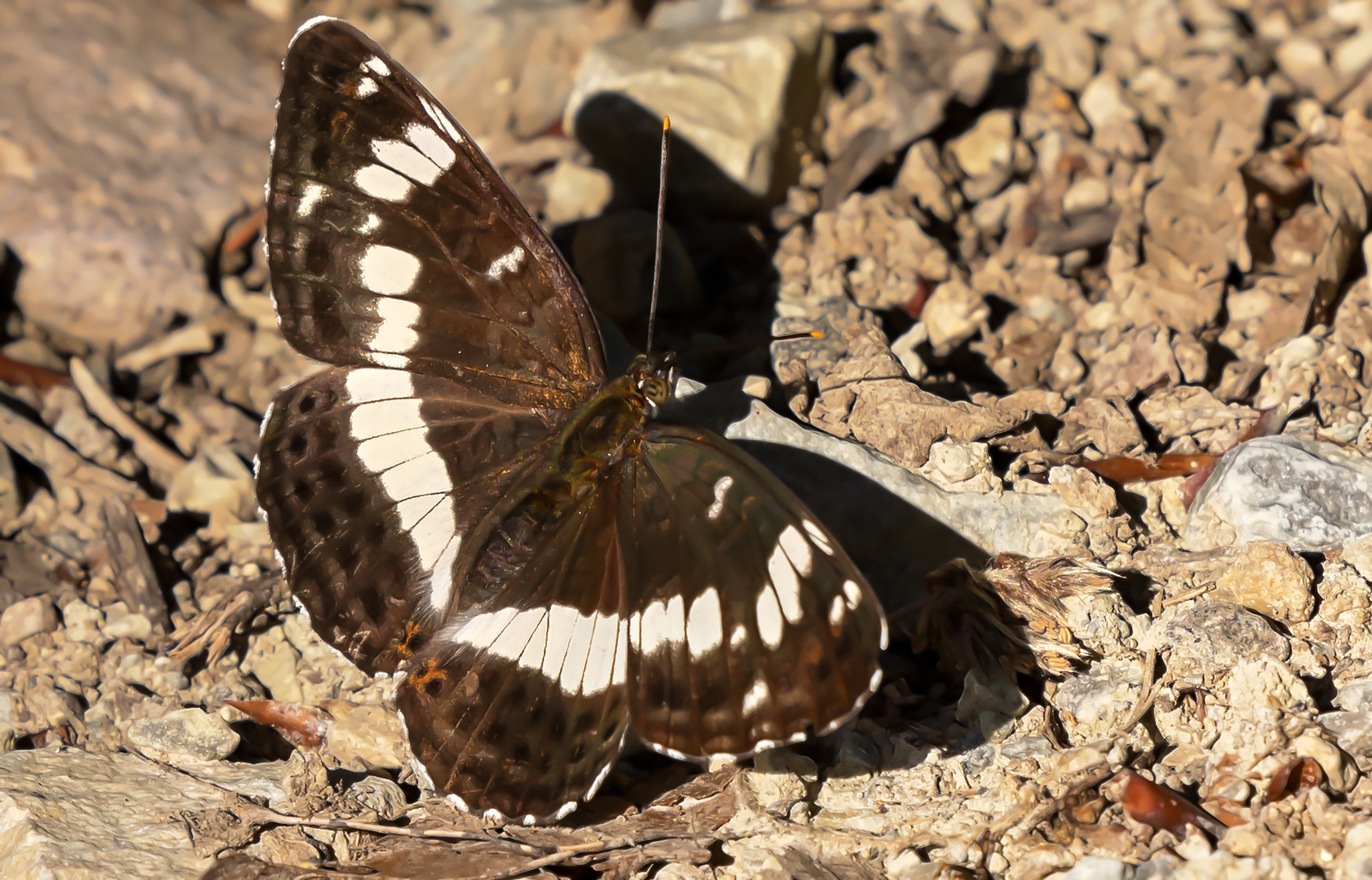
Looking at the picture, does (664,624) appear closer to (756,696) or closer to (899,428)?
(756,696)

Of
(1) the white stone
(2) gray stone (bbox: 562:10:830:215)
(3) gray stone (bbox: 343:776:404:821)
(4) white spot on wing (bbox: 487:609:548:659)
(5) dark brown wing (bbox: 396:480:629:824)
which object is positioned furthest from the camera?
(1) the white stone

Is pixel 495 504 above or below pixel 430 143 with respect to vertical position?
below

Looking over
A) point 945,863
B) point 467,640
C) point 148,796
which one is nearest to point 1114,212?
point 945,863

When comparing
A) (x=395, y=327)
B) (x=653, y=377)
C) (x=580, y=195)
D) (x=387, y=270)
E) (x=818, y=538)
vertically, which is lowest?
(x=818, y=538)

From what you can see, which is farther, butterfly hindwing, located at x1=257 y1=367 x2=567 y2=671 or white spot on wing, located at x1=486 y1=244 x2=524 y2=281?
white spot on wing, located at x1=486 y1=244 x2=524 y2=281

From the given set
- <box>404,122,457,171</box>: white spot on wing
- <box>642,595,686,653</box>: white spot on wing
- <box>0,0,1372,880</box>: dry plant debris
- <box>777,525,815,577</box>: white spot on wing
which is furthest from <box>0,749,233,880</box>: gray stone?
<box>404,122,457,171</box>: white spot on wing

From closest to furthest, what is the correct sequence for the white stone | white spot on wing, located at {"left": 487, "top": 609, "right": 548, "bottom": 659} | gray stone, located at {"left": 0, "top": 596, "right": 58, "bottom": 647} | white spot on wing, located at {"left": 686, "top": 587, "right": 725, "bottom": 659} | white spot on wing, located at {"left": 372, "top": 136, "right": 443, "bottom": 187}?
1. white spot on wing, located at {"left": 686, "top": 587, "right": 725, "bottom": 659}
2. white spot on wing, located at {"left": 487, "top": 609, "right": 548, "bottom": 659}
3. white spot on wing, located at {"left": 372, "top": 136, "right": 443, "bottom": 187}
4. gray stone, located at {"left": 0, "top": 596, "right": 58, "bottom": 647}
5. the white stone

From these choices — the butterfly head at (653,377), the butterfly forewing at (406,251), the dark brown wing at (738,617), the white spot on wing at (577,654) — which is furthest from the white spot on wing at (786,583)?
the butterfly forewing at (406,251)

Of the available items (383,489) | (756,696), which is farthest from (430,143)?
(756,696)

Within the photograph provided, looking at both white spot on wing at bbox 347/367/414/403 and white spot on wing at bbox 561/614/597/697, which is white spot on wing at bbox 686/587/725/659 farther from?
white spot on wing at bbox 347/367/414/403
